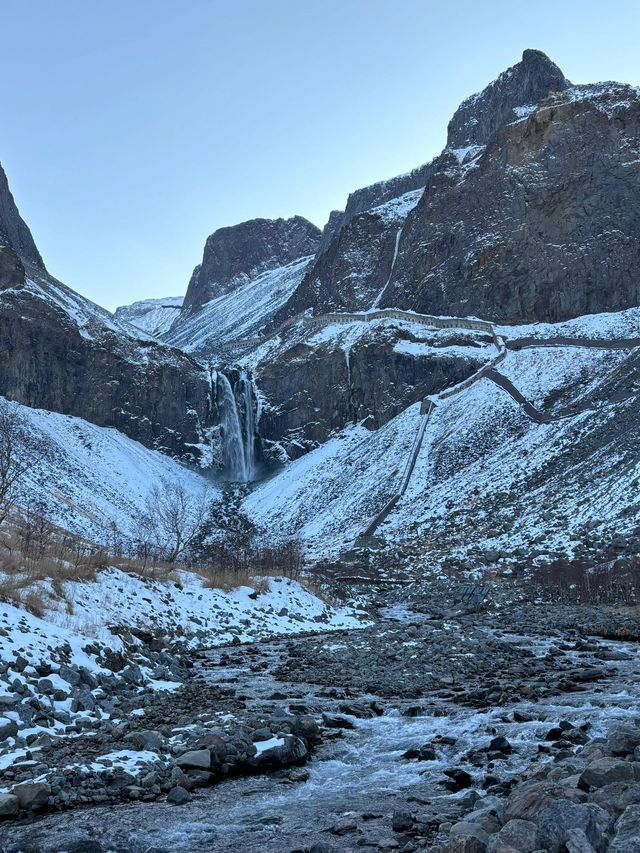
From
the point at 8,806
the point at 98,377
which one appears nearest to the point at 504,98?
the point at 98,377

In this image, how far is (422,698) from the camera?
15836 mm

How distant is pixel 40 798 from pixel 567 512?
5090 cm

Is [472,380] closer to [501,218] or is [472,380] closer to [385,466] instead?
[385,466]

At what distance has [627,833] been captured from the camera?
17.9 feet

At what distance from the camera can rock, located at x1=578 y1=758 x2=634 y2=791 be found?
6.97 meters

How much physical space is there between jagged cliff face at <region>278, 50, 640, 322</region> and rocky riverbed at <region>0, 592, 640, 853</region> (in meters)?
91.9

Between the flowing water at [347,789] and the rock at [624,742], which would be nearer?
the flowing water at [347,789]

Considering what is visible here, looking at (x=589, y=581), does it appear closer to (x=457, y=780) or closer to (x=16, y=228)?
(x=457, y=780)

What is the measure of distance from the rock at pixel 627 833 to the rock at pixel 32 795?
6496 millimetres

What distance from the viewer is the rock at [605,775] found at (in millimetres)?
6973

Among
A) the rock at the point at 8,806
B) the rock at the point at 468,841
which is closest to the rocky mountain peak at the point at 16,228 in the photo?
the rock at the point at 8,806

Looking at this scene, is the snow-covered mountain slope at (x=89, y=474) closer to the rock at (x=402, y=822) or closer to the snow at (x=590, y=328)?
the snow at (x=590, y=328)

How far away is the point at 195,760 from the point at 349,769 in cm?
229

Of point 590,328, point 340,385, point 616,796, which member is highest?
point 340,385
